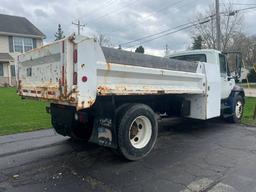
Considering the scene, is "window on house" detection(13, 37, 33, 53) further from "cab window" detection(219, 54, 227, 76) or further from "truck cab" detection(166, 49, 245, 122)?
"cab window" detection(219, 54, 227, 76)

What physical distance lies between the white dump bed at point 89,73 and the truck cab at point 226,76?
5.93 feet

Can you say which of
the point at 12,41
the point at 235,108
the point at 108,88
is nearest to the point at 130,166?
the point at 108,88

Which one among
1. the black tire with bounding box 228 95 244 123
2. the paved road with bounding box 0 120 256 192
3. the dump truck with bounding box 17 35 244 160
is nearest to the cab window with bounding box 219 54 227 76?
the black tire with bounding box 228 95 244 123

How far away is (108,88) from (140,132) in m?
1.40

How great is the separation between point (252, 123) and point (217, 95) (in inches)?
100

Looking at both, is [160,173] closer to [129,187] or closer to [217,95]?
[129,187]

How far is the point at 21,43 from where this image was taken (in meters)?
29.6

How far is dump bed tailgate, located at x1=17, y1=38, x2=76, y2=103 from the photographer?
409cm

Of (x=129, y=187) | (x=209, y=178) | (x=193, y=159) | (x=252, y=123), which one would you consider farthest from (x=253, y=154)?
(x=252, y=123)

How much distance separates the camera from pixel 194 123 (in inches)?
352

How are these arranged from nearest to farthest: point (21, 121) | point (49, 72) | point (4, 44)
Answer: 1. point (49, 72)
2. point (21, 121)
3. point (4, 44)

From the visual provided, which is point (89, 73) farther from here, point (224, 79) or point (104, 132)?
point (224, 79)

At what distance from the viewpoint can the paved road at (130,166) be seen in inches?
158

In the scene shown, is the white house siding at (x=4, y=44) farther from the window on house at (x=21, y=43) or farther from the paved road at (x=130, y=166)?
the paved road at (x=130, y=166)
